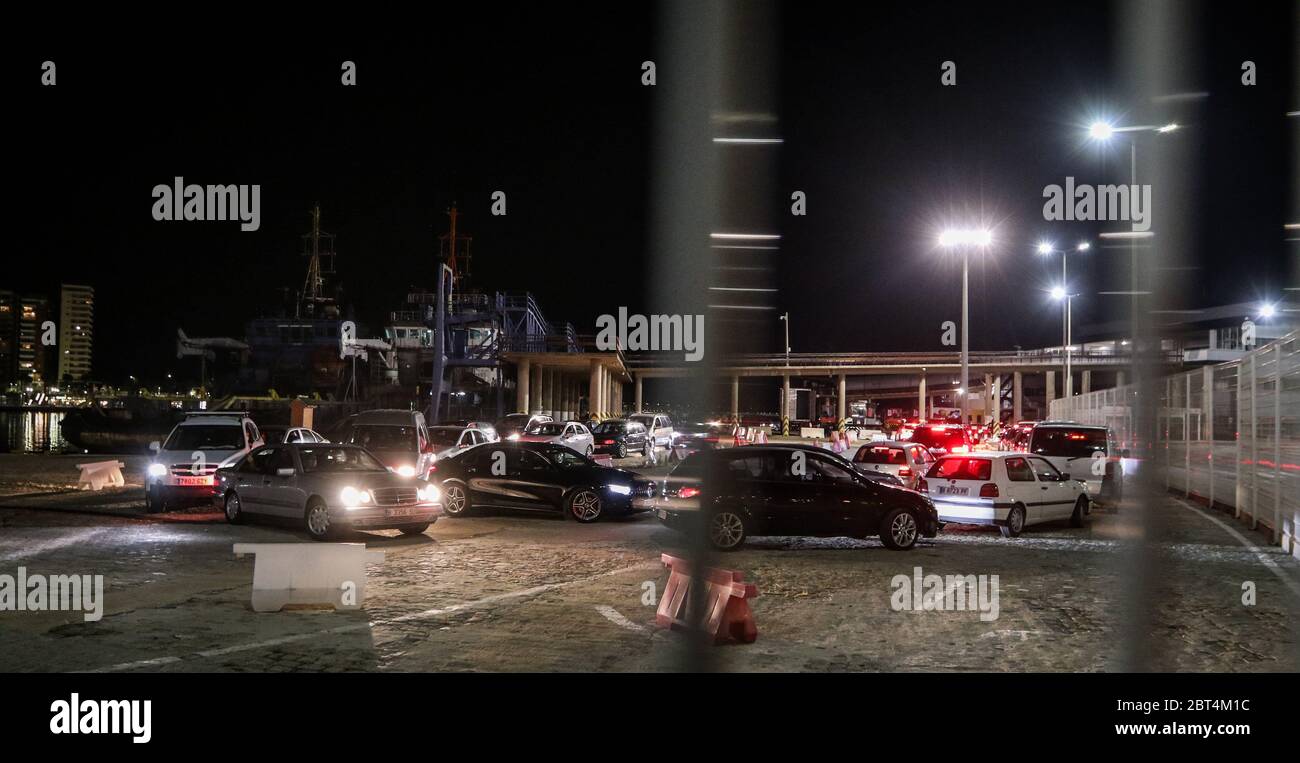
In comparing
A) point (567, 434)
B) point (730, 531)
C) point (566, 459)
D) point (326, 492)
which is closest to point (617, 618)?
point (730, 531)

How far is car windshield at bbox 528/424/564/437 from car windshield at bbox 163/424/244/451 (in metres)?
13.8

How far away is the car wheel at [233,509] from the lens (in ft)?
49.2

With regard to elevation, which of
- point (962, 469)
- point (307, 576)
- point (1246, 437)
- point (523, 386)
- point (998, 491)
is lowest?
point (307, 576)

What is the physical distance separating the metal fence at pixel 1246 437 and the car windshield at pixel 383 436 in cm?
1417

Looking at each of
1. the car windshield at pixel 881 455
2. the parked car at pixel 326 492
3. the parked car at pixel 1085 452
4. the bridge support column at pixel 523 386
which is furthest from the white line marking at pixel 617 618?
the bridge support column at pixel 523 386

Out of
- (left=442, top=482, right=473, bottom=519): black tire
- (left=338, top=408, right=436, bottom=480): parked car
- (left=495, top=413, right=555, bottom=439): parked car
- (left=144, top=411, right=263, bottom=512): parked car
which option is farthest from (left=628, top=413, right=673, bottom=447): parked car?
(left=144, top=411, right=263, bottom=512): parked car

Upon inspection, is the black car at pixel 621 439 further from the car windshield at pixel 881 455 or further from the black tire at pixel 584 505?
the black tire at pixel 584 505

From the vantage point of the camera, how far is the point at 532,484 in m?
16.6

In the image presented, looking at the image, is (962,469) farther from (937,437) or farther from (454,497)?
(937,437)

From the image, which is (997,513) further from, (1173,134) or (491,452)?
(1173,134)

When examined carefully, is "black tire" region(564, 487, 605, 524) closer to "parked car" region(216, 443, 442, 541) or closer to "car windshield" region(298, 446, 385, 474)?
"parked car" region(216, 443, 442, 541)

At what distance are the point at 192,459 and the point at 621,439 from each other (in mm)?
19442
